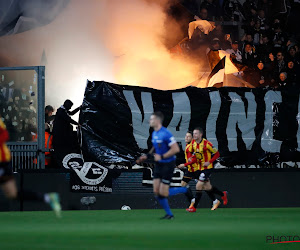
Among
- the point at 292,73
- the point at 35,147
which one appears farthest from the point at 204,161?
the point at 292,73

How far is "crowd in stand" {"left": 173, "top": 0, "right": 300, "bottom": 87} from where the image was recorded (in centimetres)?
2006

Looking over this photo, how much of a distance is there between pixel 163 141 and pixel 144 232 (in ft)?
11.2

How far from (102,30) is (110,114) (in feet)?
19.2

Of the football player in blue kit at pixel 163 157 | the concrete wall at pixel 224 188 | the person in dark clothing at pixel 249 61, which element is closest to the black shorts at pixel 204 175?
the concrete wall at pixel 224 188

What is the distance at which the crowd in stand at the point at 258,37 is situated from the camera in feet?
65.8

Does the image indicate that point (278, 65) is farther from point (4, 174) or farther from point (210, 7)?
point (4, 174)

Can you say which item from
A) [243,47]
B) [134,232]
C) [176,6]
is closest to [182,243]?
[134,232]

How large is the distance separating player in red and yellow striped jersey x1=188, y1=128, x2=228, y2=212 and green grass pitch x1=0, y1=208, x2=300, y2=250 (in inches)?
88.1

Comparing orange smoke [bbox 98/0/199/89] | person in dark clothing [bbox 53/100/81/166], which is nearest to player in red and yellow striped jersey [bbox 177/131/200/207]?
person in dark clothing [bbox 53/100/81/166]

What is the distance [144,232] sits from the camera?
9.98 metres

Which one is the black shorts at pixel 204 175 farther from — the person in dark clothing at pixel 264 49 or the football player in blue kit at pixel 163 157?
the person in dark clothing at pixel 264 49

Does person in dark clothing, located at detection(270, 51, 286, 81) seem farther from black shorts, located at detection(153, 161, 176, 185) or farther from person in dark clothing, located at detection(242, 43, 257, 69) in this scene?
black shorts, located at detection(153, 161, 176, 185)

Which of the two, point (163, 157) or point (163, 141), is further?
point (163, 141)

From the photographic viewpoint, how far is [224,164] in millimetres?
17562
